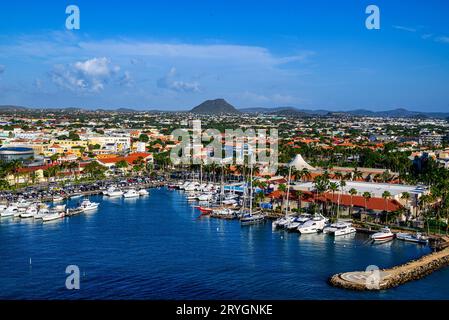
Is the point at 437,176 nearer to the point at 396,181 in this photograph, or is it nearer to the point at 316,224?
the point at 396,181

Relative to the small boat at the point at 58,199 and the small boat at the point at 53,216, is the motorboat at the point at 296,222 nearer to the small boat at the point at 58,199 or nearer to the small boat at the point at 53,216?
the small boat at the point at 53,216

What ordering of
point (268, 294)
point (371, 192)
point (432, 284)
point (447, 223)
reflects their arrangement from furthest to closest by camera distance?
point (371, 192), point (447, 223), point (432, 284), point (268, 294)

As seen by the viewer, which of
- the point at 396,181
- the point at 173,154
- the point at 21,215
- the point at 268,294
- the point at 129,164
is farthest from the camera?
the point at 173,154

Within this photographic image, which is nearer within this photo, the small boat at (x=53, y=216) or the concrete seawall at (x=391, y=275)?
the concrete seawall at (x=391, y=275)

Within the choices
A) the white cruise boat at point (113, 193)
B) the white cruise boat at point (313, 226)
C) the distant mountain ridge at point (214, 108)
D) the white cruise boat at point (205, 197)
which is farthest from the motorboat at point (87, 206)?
the distant mountain ridge at point (214, 108)
